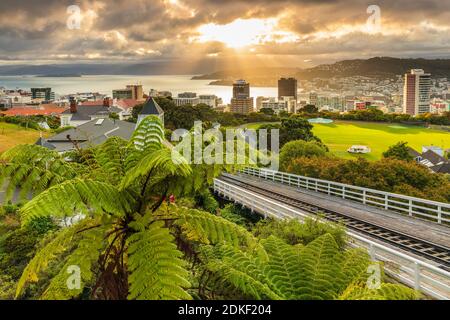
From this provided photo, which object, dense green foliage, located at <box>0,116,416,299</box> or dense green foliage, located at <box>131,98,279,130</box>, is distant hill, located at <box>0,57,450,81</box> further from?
dense green foliage, located at <box>0,116,416,299</box>

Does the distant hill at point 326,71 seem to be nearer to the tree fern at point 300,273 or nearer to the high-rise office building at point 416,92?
the high-rise office building at point 416,92

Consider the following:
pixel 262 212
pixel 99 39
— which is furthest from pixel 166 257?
pixel 99 39

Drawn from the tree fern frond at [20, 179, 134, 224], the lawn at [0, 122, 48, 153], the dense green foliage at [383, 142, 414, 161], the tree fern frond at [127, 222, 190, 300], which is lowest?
the dense green foliage at [383, 142, 414, 161]

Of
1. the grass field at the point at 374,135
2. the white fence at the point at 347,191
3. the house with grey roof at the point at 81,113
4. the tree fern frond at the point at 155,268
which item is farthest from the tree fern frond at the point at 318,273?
the house with grey roof at the point at 81,113

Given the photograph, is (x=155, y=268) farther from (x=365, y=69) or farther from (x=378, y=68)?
(x=378, y=68)

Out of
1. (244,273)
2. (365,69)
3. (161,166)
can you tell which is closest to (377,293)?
(244,273)

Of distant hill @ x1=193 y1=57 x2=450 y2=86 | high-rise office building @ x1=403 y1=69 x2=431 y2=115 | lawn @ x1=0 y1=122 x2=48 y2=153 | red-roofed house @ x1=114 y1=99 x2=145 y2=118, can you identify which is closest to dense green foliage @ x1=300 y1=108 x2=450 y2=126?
distant hill @ x1=193 y1=57 x2=450 y2=86
